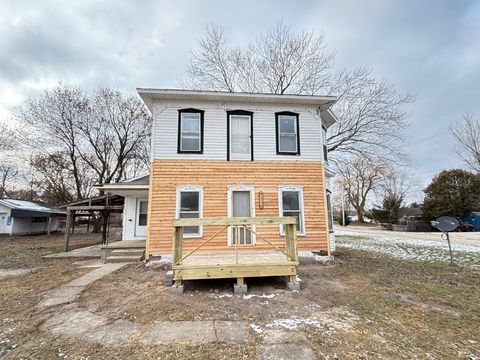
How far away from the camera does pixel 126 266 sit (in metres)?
7.80

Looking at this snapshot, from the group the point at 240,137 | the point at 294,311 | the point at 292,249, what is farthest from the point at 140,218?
the point at 294,311

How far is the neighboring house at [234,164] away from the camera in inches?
323

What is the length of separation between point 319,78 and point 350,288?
14.8 m

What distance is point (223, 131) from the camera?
877 centimetres

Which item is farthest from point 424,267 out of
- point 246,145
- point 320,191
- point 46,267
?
point 46,267

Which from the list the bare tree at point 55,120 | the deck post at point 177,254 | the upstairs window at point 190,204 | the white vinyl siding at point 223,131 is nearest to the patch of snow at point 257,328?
the deck post at point 177,254

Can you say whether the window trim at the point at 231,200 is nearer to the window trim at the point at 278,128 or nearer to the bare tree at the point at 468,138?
the window trim at the point at 278,128

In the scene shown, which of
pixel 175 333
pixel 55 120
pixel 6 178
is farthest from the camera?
pixel 6 178

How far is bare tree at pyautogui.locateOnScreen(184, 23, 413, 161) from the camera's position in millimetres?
14836

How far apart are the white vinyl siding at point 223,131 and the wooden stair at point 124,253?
3.64 meters

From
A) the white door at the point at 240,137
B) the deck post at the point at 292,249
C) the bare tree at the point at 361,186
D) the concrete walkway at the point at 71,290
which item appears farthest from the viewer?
the bare tree at the point at 361,186

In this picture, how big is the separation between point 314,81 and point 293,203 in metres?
11.5

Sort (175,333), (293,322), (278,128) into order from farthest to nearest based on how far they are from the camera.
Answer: (278,128)
(293,322)
(175,333)

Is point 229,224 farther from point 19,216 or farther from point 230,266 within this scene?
point 19,216
